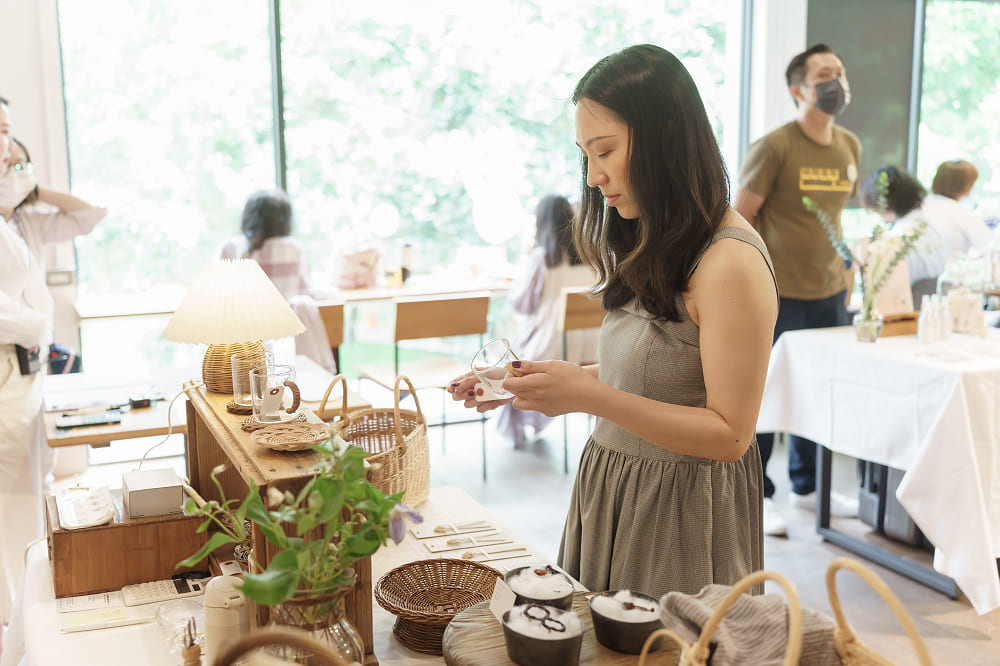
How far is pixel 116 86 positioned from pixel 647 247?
3877mm

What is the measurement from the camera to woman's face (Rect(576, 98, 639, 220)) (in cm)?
131

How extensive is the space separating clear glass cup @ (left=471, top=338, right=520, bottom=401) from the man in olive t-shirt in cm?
232

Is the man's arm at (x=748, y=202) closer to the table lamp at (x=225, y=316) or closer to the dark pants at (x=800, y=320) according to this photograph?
the dark pants at (x=800, y=320)

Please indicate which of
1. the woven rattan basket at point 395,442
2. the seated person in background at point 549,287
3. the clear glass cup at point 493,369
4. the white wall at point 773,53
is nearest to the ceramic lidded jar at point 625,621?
the clear glass cup at point 493,369

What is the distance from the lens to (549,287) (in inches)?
173

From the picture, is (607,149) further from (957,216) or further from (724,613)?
(957,216)

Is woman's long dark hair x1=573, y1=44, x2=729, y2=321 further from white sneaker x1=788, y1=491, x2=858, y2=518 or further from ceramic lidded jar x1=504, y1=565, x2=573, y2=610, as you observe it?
white sneaker x1=788, y1=491, x2=858, y2=518

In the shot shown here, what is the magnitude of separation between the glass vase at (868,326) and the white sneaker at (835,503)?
2.92ft

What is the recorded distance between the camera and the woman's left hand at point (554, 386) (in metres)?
1.28

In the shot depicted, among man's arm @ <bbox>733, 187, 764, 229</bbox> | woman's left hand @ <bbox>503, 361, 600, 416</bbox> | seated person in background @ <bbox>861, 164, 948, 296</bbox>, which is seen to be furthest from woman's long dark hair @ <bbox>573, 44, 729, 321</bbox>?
seated person in background @ <bbox>861, 164, 948, 296</bbox>

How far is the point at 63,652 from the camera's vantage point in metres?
1.33

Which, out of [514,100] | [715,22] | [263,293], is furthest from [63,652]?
[715,22]

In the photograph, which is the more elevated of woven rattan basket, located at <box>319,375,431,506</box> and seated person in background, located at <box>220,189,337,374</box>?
A: seated person in background, located at <box>220,189,337,374</box>

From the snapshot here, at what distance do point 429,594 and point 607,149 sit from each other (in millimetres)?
736
